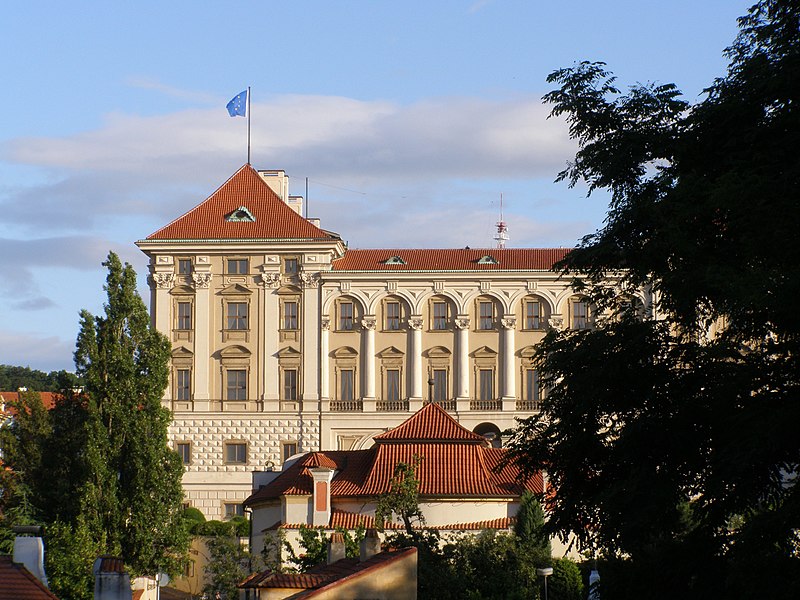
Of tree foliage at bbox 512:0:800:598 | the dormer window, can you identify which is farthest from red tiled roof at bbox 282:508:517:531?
Answer: the dormer window

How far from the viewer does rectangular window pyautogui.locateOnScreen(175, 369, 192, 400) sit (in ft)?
282

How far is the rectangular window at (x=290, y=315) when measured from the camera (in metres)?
86.3

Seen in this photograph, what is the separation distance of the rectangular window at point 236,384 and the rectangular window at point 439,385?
10.8m

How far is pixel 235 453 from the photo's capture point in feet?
277

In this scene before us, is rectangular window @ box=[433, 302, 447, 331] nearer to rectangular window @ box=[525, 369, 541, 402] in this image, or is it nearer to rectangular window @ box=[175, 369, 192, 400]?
rectangular window @ box=[525, 369, 541, 402]

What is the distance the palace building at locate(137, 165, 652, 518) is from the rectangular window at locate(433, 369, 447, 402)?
80 mm

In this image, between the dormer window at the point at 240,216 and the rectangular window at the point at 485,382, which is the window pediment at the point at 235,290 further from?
the rectangular window at the point at 485,382

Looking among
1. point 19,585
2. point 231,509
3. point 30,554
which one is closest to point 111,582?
point 19,585

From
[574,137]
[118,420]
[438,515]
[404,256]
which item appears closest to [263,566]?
[438,515]

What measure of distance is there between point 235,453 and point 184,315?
8532 millimetres

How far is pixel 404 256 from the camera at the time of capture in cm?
8856

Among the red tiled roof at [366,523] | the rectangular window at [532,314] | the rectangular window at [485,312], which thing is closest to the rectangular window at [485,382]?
the rectangular window at [485,312]

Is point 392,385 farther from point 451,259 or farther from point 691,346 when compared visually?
point 691,346

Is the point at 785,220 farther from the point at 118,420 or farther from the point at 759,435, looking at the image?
Answer: the point at 118,420
